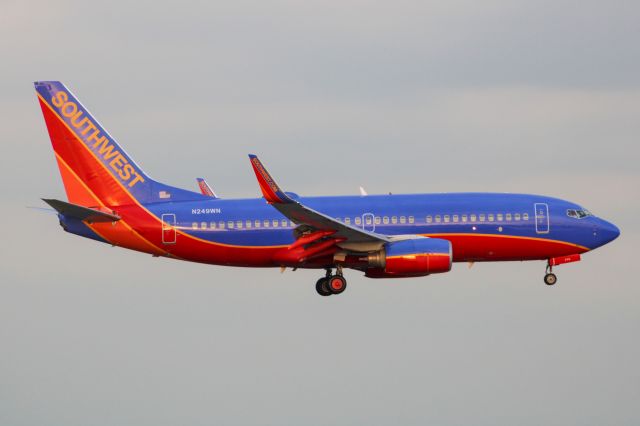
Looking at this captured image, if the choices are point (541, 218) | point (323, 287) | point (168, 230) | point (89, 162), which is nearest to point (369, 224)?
point (323, 287)

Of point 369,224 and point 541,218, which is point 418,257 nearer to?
point 369,224

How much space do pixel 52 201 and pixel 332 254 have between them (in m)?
14.5

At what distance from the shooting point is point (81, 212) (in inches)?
3696

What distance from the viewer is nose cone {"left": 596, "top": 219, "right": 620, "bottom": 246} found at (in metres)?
97.8

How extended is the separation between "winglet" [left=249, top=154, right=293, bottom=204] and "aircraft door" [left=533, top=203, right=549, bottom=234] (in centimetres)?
1508

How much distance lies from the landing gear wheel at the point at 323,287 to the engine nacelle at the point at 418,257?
452 centimetres

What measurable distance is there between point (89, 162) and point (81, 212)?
389 centimetres

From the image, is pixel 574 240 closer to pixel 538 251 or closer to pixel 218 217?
pixel 538 251

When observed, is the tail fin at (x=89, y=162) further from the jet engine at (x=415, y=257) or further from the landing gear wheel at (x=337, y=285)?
the jet engine at (x=415, y=257)

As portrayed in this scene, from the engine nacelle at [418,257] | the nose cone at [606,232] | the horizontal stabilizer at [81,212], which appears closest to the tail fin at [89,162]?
the horizontal stabilizer at [81,212]

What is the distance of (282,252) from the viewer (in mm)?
94938

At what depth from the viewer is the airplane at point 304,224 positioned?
9388 cm

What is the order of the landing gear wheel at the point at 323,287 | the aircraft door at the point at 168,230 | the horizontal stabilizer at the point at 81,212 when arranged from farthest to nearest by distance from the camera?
the landing gear wheel at the point at 323,287 → the aircraft door at the point at 168,230 → the horizontal stabilizer at the point at 81,212

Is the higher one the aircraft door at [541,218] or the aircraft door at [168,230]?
the aircraft door at [541,218]
